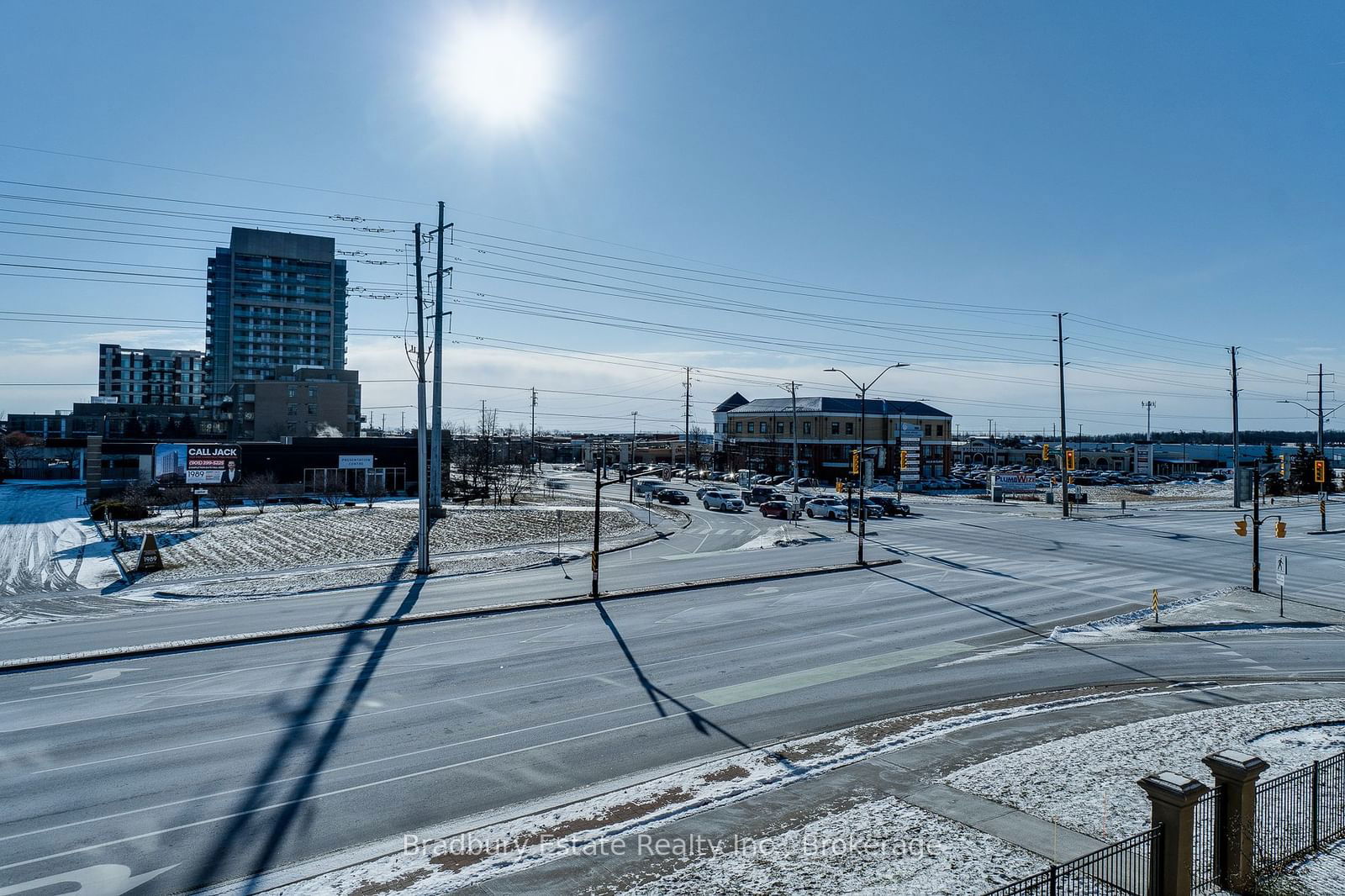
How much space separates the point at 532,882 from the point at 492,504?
178ft

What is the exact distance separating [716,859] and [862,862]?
1.81 m

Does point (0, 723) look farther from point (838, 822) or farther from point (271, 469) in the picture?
point (271, 469)

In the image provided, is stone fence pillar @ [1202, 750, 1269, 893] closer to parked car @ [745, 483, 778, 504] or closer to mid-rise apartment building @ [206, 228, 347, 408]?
parked car @ [745, 483, 778, 504]

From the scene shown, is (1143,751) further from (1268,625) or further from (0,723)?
(0,723)

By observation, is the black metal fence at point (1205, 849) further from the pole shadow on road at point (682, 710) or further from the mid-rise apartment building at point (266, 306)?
the mid-rise apartment building at point (266, 306)

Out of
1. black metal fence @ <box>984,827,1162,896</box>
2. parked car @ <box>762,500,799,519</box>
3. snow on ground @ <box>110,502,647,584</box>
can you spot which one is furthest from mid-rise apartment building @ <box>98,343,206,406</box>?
black metal fence @ <box>984,827,1162,896</box>

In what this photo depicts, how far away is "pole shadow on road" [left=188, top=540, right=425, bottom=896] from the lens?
1011 cm

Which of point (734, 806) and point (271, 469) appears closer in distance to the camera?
point (734, 806)

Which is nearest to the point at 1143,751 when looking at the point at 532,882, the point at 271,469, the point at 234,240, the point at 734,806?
the point at 734,806

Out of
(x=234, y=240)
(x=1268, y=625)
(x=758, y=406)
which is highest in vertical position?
(x=234, y=240)

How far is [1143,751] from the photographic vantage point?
13453 millimetres

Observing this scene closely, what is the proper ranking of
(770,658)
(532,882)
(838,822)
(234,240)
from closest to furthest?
(532,882) < (838,822) < (770,658) < (234,240)

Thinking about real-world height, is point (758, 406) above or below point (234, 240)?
below

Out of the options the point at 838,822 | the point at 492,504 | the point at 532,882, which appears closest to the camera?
the point at 532,882
